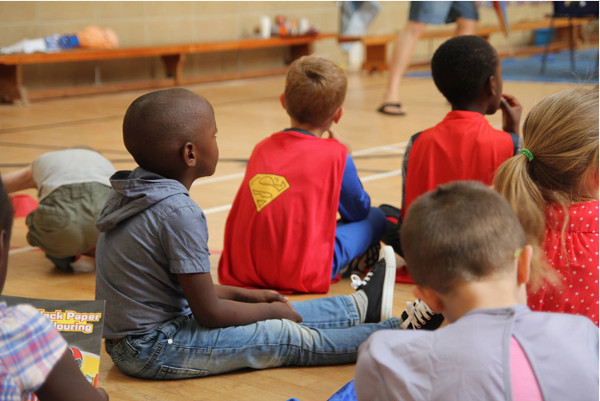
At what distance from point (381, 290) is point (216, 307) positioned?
507mm

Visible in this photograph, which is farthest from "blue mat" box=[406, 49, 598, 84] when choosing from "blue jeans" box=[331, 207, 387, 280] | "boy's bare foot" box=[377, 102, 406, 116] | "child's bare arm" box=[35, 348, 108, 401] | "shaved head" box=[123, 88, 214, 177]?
"child's bare arm" box=[35, 348, 108, 401]

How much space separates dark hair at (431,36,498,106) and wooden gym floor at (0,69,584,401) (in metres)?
0.42

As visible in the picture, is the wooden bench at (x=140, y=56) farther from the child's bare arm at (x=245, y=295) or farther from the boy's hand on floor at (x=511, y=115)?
the child's bare arm at (x=245, y=295)

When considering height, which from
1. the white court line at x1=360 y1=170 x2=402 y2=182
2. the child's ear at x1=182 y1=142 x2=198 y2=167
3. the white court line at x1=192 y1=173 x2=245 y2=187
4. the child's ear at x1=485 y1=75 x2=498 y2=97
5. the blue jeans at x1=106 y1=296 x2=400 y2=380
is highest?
the child's ear at x1=485 y1=75 x2=498 y2=97

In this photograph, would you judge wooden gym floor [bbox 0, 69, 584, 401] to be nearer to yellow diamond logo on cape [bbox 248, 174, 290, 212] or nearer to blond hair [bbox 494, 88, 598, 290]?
yellow diamond logo on cape [bbox 248, 174, 290, 212]

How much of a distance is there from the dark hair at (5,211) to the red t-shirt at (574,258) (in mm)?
1041

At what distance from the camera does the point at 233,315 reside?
1.87 m

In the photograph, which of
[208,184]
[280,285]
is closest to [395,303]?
[280,285]

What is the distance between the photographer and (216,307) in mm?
1812

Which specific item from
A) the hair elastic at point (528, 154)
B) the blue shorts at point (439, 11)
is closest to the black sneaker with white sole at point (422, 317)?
the hair elastic at point (528, 154)

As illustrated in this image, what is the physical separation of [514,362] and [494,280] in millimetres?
114

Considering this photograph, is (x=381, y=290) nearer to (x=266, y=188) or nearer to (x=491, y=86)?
(x=266, y=188)

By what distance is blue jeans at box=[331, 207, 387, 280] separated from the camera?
251cm

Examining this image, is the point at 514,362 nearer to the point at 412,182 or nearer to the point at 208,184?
the point at 412,182
